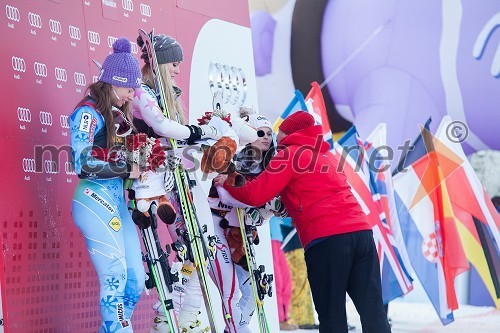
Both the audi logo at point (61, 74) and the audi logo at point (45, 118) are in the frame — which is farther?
the audi logo at point (61, 74)

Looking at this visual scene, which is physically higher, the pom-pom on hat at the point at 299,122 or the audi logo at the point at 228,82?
the audi logo at the point at 228,82

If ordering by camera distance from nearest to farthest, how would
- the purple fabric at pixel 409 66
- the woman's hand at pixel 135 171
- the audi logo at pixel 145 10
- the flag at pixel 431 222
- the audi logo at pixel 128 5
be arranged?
the woman's hand at pixel 135 171
the audi logo at pixel 128 5
the audi logo at pixel 145 10
the flag at pixel 431 222
the purple fabric at pixel 409 66

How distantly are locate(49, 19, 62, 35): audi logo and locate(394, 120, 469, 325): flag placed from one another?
403 cm

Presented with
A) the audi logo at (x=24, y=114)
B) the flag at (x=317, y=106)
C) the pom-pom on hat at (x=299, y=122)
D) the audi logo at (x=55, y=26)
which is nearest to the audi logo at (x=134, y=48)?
the audi logo at (x=55, y=26)

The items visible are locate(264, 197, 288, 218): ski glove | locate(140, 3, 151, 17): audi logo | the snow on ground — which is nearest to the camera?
locate(264, 197, 288, 218): ski glove

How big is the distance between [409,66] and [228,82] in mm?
3604

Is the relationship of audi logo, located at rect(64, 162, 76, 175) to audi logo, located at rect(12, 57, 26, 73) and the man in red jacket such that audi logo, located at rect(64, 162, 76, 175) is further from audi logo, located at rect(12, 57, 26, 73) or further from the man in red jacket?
the man in red jacket

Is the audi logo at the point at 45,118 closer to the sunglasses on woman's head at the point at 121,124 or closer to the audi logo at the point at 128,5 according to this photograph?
the sunglasses on woman's head at the point at 121,124

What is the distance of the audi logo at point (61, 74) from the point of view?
4477mm

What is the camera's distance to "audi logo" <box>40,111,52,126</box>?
434 centimetres

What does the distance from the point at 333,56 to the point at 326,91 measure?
42 cm

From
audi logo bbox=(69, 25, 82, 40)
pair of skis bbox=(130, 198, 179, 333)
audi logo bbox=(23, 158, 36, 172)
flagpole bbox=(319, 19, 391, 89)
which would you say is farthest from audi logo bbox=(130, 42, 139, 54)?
flagpole bbox=(319, 19, 391, 89)

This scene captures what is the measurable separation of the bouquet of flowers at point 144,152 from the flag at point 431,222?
395cm

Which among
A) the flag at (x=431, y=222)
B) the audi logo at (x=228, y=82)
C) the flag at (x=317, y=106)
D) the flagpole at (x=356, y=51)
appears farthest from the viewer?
the flagpole at (x=356, y=51)
